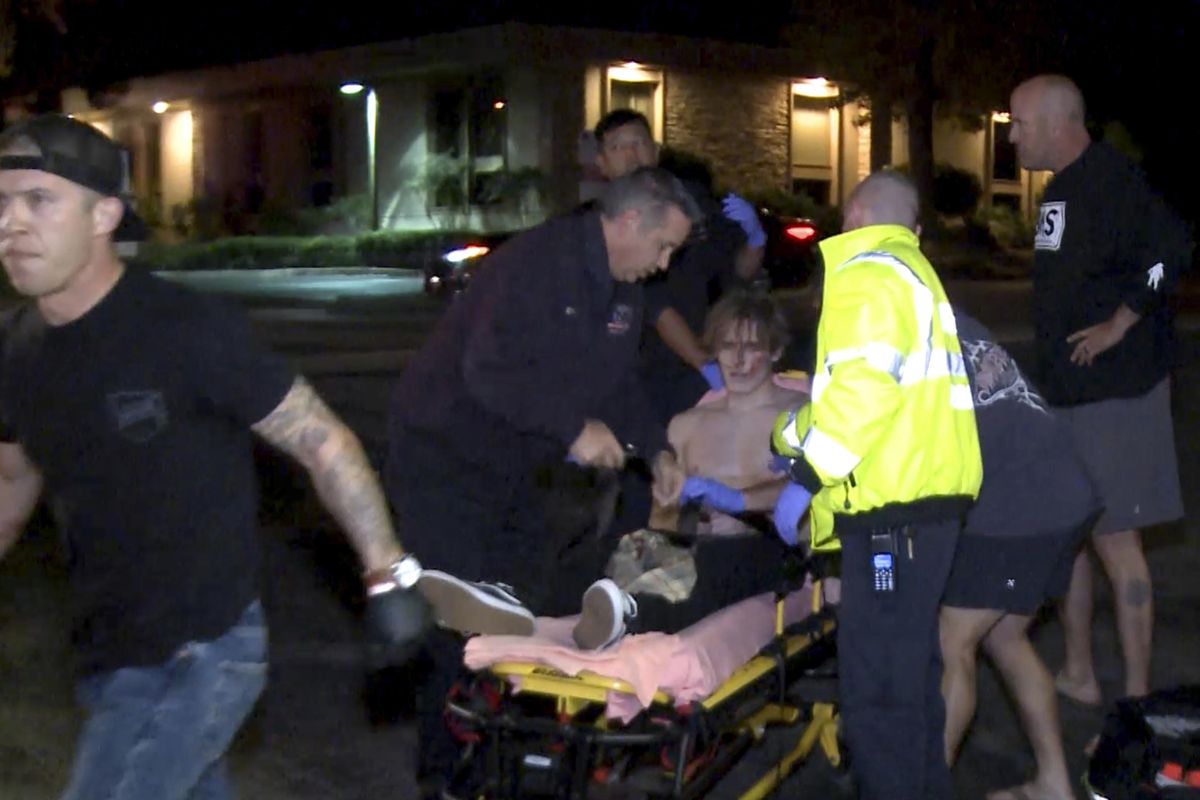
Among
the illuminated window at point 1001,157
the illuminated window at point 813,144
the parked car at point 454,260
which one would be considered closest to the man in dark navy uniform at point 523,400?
the parked car at point 454,260

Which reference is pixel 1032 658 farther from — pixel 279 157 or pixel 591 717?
pixel 279 157

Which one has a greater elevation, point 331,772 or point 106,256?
point 106,256

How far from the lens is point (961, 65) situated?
104ft

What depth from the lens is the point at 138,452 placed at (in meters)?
3.28

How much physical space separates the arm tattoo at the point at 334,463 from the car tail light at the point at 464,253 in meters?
19.6

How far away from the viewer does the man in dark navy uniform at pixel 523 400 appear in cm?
480

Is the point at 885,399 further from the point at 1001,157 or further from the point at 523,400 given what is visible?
the point at 1001,157

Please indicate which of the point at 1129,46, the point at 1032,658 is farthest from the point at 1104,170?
the point at 1129,46

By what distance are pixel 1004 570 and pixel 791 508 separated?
0.67 m

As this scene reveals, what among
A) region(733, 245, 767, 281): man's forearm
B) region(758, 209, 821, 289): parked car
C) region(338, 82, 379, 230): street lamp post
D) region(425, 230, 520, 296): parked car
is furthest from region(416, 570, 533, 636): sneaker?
region(338, 82, 379, 230): street lamp post

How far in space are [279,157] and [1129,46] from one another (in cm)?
1911

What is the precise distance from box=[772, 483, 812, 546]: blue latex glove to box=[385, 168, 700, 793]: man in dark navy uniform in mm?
614

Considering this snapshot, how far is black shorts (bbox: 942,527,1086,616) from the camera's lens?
4582 mm

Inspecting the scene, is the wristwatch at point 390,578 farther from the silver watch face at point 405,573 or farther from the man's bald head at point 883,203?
the man's bald head at point 883,203
